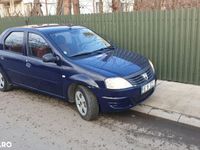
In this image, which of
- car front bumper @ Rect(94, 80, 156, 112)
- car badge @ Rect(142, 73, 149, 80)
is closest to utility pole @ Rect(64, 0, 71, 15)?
car badge @ Rect(142, 73, 149, 80)

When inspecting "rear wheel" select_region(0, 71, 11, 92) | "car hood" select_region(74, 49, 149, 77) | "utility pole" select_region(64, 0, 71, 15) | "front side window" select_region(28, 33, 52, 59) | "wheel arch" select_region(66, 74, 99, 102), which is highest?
"utility pole" select_region(64, 0, 71, 15)

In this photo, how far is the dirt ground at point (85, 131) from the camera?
381 cm

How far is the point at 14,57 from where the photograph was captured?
19.6 ft

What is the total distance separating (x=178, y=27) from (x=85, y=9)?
14.6m

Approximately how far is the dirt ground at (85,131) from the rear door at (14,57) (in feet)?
2.98

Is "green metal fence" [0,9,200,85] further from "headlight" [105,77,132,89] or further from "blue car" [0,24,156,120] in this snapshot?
"headlight" [105,77,132,89]

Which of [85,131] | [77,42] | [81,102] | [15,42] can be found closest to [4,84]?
[15,42]

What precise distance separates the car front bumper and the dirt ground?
0.32m

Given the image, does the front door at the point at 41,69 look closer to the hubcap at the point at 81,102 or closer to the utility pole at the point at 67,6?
the hubcap at the point at 81,102

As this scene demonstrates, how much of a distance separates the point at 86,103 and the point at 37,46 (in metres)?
1.75

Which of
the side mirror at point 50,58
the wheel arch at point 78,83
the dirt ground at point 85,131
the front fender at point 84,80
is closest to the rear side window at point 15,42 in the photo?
the side mirror at point 50,58

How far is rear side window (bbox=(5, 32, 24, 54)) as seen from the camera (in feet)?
19.3

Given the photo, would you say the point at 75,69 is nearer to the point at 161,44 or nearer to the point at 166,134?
the point at 166,134

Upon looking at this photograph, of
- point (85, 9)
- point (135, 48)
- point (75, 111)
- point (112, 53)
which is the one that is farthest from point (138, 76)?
point (85, 9)
